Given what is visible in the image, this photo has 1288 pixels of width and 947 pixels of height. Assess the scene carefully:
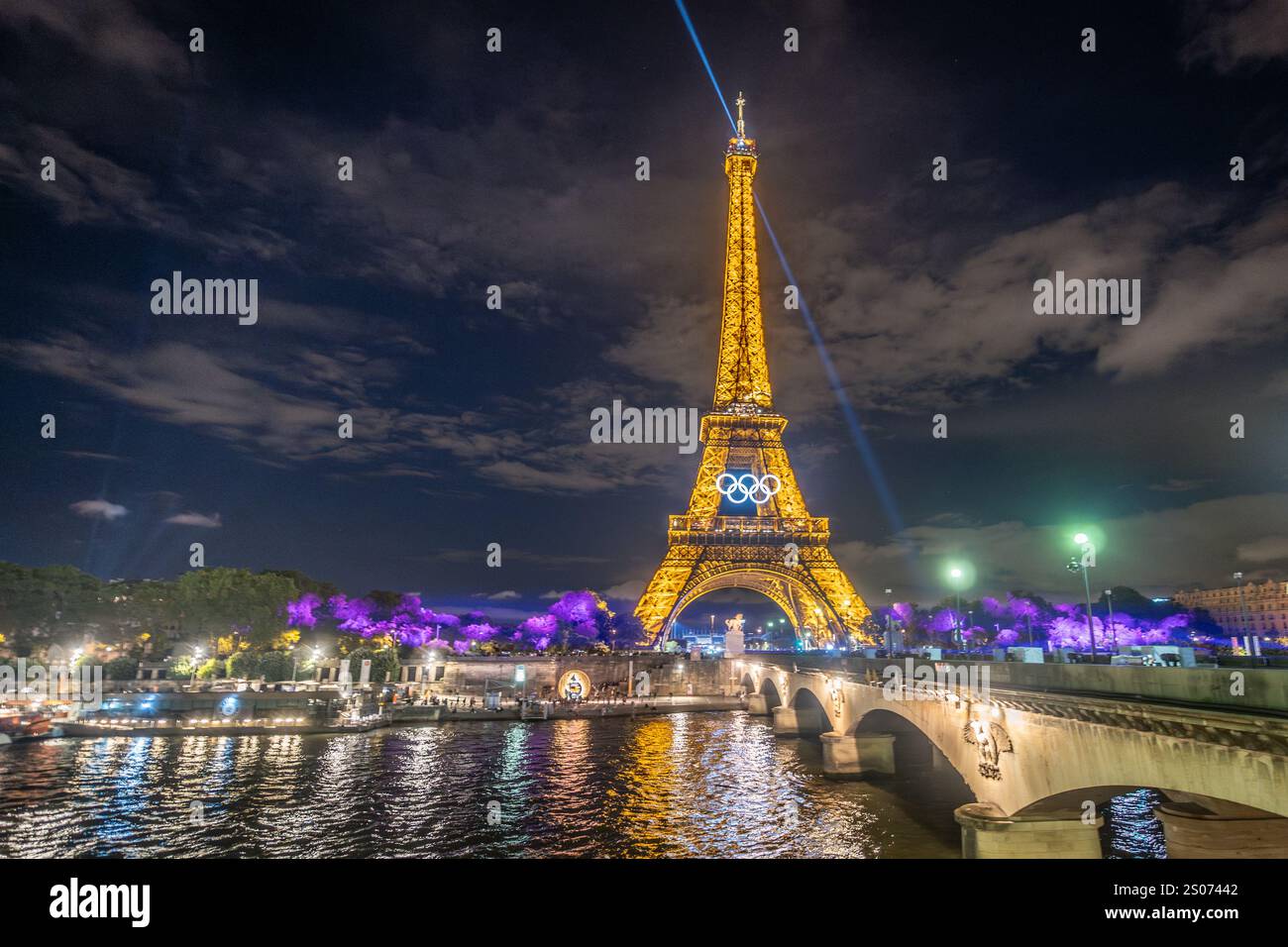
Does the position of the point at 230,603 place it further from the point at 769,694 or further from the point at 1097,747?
the point at 1097,747

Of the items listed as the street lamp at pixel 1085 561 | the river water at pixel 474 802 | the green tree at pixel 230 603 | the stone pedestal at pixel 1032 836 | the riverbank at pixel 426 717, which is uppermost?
the street lamp at pixel 1085 561

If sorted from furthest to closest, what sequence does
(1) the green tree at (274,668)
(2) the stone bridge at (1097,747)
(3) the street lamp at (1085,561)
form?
(1) the green tree at (274,668), (3) the street lamp at (1085,561), (2) the stone bridge at (1097,747)

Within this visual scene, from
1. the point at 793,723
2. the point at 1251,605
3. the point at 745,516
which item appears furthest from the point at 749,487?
the point at 1251,605

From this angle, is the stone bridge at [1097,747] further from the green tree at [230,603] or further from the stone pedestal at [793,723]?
the green tree at [230,603]

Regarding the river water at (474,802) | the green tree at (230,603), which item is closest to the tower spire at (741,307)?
the river water at (474,802)
